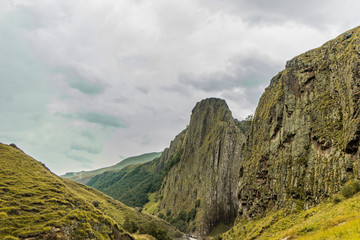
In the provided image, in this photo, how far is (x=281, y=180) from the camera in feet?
173

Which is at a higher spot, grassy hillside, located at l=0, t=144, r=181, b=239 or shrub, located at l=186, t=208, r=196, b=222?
grassy hillside, located at l=0, t=144, r=181, b=239

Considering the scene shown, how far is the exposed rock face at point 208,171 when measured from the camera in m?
124

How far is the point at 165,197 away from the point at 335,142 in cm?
→ 15538

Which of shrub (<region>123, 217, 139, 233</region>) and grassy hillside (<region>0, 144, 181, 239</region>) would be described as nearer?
grassy hillside (<region>0, 144, 181, 239</region>)

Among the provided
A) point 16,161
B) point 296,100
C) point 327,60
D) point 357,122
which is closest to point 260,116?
point 296,100

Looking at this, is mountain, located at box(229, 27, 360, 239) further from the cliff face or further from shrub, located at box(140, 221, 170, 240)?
shrub, located at box(140, 221, 170, 240)

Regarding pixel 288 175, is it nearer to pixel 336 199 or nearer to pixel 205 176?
pixel 336 199

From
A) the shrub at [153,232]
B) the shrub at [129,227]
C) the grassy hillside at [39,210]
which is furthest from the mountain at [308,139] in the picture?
the shrub at [129,227]

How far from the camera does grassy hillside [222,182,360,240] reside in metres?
17.3

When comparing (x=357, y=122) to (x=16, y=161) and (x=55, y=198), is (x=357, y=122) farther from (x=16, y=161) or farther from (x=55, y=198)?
(x=16, y=161)

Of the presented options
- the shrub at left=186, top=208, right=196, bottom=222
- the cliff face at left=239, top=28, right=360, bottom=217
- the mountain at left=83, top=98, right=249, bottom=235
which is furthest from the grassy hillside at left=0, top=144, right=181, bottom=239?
the shrub at left=186, top=208, right=196, bottom=222

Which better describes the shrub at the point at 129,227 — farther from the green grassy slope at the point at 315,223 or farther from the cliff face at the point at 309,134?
the cliff face at the point at 309,134

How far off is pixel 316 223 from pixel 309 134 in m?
28.8

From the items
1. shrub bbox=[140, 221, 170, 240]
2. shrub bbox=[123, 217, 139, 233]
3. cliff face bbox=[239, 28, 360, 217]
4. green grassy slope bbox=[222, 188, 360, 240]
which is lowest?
shrub bbox=[140, 221, 170, 240]
